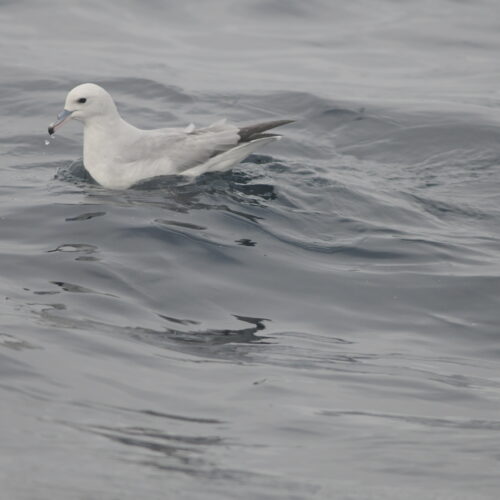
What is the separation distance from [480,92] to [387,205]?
5646 mm

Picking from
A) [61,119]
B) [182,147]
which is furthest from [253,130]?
[61,119]

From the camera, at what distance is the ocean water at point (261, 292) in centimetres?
521

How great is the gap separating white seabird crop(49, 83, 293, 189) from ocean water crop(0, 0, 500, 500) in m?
0.17

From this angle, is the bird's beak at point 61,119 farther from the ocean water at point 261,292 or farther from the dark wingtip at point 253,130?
the dark wingtip at point 253,130

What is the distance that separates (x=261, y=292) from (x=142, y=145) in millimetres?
2759

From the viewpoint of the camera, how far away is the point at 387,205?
10.4 metres

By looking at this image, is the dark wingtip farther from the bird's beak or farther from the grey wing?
the bird's beak

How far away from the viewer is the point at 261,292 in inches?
325

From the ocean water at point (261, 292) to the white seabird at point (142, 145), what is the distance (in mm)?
170

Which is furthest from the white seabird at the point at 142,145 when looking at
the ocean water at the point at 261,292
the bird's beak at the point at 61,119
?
the ocean water at the point at 261,292

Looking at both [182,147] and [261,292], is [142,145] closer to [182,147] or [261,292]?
[182,147]

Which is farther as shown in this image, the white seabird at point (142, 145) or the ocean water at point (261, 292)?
the white seabird at point (142, 145)

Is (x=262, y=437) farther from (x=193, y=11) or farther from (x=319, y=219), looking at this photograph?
(x=193, y=11)

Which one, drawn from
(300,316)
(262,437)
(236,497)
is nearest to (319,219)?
(300,316)
